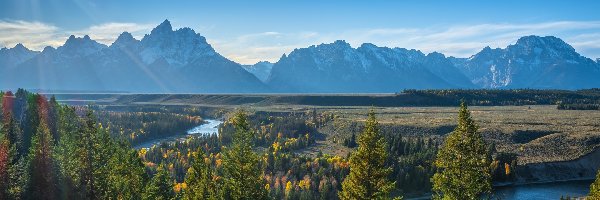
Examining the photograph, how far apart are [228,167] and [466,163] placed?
22.9 meters

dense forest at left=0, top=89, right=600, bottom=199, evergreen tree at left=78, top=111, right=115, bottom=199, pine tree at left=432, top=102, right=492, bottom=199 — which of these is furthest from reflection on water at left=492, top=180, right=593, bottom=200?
evergreen tree at left=78, top=111, right=115, bottom=199

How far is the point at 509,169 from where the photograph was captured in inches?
5561

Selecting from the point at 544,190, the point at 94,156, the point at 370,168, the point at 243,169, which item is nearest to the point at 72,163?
the point at 94,156

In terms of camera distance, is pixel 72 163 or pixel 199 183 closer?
pixel 199 183

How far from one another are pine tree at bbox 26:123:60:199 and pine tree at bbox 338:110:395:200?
2378 inches

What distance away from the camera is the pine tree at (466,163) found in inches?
1737

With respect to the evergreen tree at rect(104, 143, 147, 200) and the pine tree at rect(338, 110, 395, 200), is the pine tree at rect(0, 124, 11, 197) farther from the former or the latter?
the pine tree at rect(338, 110, 395, 200)

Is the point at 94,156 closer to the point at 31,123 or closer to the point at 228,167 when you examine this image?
the point at 228,167

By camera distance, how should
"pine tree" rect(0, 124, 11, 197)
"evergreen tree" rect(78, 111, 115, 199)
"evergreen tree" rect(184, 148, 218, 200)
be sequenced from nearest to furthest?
"evergreen tree" rect(184, 148, 218, 200)
"pine tree" rect(0, 124, 11, 197)
"evergreen tree" rect(78, 111, 115, 199)

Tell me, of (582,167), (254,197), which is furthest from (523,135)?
(254,197)

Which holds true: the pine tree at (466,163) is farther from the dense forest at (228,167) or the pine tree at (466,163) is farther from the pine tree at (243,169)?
the pine tree at (243,169)

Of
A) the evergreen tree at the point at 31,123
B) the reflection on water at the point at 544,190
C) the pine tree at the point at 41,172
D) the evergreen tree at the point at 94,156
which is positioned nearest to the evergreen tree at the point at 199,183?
the evergreen tree at the point at 94,156

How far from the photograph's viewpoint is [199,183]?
55344 mm

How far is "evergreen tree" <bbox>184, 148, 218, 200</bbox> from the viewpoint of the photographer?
5484 cm
